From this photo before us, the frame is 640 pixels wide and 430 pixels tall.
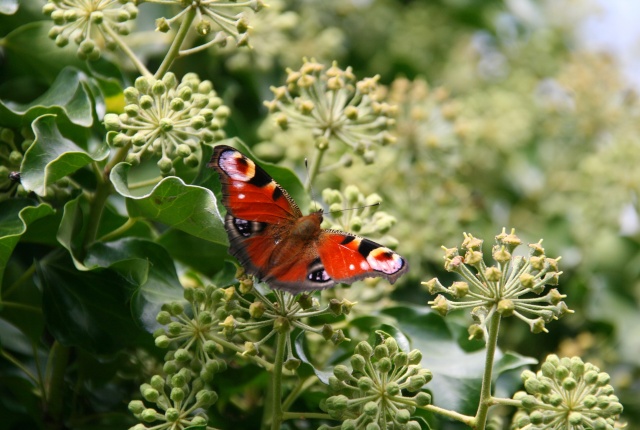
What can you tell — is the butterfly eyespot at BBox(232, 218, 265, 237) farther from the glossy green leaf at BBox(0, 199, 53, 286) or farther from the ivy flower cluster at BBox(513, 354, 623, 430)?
the ivy flower cluster at BBox(513, 354, 623, 430)

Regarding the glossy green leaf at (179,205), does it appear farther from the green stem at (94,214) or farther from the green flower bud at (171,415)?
the green flower bud at (171,415)

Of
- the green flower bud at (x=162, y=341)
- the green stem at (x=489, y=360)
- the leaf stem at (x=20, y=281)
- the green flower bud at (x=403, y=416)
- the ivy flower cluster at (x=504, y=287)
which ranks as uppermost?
the ivy flower cluster at (x=504, y=287)

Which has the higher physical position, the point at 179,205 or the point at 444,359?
the point at 179,205

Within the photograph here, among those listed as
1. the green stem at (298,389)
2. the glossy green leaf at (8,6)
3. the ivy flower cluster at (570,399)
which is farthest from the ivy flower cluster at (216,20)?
the ivy flower cluster at (570,399)

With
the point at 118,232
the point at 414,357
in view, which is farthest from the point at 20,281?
the point at 414,357

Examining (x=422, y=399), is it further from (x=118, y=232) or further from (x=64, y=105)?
(x=64, y=105)

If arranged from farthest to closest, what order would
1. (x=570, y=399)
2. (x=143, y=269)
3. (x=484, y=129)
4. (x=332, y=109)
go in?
(x=484, y=129) → (x=332, y=109) → (x=143, y=269) → (x=570, y=399)

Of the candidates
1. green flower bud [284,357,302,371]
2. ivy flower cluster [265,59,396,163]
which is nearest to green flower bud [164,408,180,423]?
green flower bud [284,357,302,371]
